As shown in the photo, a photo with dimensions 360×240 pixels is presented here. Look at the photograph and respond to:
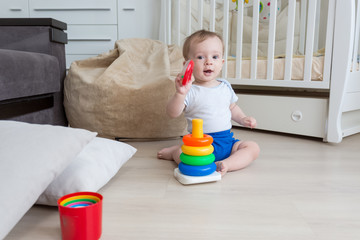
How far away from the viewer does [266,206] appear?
0.82 m

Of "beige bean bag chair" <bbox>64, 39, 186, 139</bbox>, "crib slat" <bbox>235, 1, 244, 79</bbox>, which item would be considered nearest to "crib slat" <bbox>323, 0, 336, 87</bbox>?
"crib slat" <bbox>235, 1, 244, 79</bbox>

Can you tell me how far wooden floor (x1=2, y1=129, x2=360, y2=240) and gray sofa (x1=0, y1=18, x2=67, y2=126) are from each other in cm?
45

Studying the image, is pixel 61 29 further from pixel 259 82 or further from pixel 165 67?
pixel 259 82

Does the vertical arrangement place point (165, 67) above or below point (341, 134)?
above

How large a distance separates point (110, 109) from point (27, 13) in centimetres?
145

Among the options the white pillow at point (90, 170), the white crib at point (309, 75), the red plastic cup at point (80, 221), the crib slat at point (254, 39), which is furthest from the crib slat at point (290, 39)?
the red plastic cup at point (80, 221)

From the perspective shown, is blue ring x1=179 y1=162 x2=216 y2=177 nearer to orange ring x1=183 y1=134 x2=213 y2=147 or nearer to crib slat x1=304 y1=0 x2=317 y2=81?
orange ring x1=183 y1=134 x2=213 y2=147

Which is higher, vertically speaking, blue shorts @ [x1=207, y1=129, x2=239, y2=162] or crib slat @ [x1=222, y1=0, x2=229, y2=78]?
crib slat @ [x1=222, y1=0, x2=229, y2=78]

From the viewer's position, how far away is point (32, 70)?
1207 mm

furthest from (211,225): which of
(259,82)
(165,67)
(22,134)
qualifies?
(259,82)

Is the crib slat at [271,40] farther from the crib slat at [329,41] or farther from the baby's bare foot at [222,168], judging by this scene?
the baby's bare foot at [222,168]

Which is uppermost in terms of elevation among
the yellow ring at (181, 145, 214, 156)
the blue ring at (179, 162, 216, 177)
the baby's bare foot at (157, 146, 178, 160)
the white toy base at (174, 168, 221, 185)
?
the yellow ring at (181, 145, 214, 156)

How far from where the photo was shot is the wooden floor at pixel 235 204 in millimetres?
691

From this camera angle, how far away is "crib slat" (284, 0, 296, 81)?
1.53m
